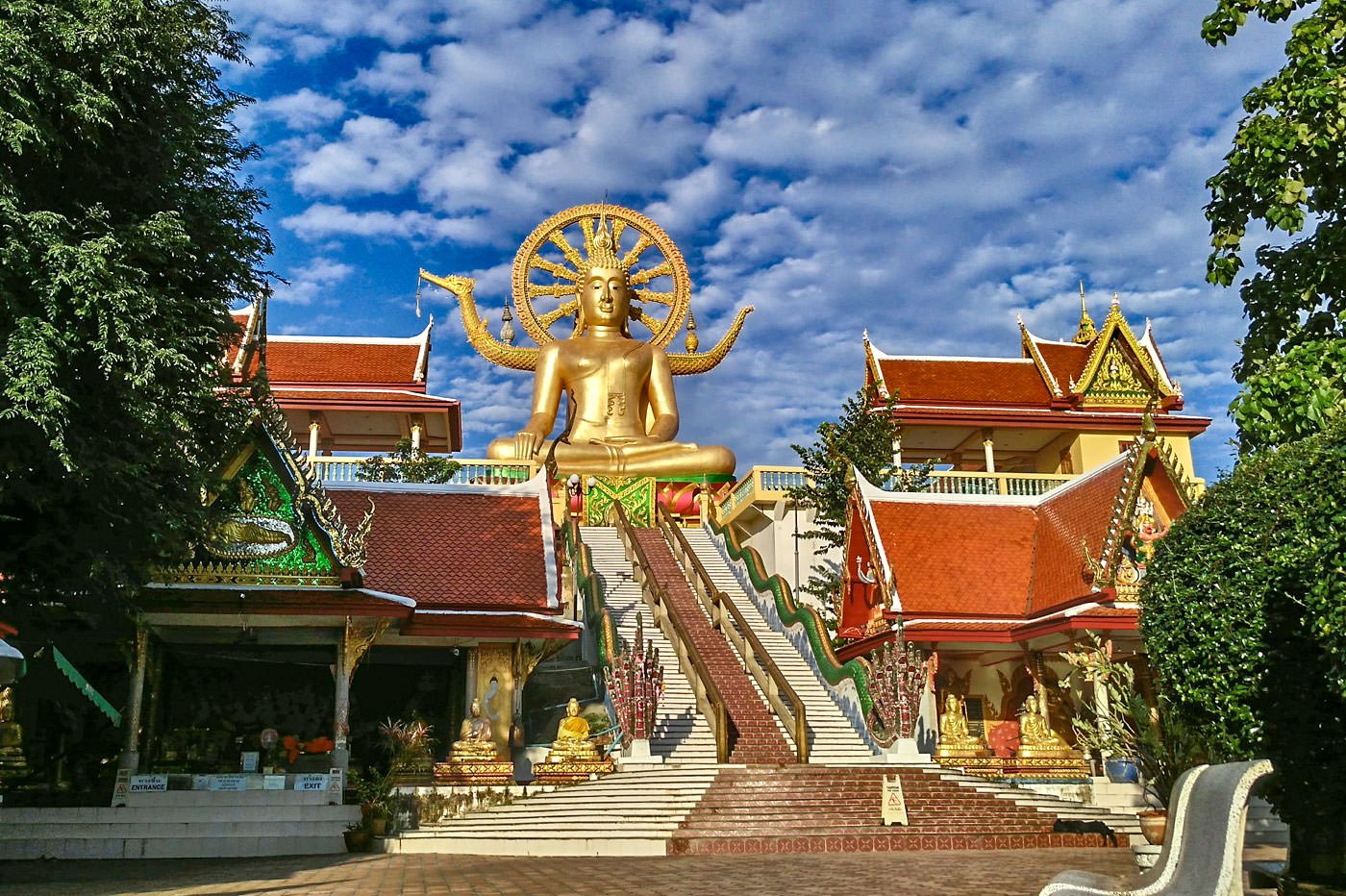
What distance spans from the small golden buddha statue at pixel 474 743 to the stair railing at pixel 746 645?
388cm

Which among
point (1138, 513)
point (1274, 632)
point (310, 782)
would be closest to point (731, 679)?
point (1138, 513)

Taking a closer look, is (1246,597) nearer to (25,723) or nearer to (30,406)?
(30,406)

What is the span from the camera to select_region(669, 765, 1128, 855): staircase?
12.1 meters

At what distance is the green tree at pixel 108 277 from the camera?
9.16 m

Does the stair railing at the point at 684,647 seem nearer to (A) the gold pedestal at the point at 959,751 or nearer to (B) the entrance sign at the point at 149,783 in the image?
(A) the gold pedestal at the point at 959,751

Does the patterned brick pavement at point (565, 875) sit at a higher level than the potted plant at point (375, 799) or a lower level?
lower

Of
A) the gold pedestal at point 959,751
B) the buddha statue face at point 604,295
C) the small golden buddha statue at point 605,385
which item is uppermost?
the buddha statue face at point 604,295

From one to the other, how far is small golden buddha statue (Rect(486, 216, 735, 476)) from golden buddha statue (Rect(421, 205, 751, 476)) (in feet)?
0.08

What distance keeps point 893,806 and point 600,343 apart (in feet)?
61.7

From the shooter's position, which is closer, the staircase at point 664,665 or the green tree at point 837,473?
the staircase at point 664,665

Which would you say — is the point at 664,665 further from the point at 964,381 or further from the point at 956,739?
the point at 964,381

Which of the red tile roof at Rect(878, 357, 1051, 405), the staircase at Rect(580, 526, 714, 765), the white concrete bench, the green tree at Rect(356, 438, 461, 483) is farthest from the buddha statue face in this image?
the white concrete bench

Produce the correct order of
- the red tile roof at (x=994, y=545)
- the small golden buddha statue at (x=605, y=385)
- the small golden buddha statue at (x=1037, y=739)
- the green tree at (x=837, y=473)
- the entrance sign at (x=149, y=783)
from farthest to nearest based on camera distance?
the small golden buddha statue at (x=605, y=385), the green tree at (x=837, y=473), the red tile roof at (x=994, y=545), the small golden buddha statue at (x=1037, y=739), the entrance sign at (x=149, y=783)

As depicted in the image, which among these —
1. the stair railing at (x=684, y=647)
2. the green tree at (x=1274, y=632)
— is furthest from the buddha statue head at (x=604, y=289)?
the green tree at (x=1274, y=632)
